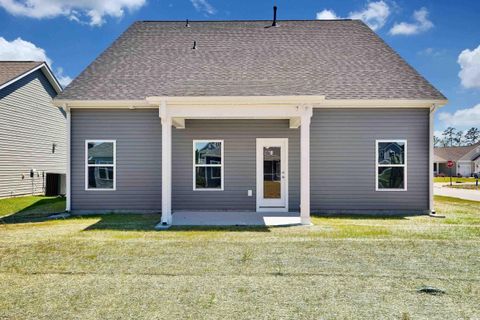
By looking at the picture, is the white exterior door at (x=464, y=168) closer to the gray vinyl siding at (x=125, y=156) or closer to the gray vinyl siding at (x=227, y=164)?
the gray vinyl siding at (x=227, y=164)

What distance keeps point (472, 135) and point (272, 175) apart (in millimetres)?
93994

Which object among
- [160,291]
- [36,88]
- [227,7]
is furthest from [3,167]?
[160,291]

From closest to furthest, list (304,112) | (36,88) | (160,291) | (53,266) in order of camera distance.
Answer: (160,291) → (53,266) → (304,112) → (36,88)

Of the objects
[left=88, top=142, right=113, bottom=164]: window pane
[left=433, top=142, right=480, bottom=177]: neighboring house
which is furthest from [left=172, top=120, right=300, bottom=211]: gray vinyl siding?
[left=433, top=142, right=480, bottom=177]: neighboring house

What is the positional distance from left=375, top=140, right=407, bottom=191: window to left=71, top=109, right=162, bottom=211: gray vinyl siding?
6.22 meters

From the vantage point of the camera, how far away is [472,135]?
281 feet

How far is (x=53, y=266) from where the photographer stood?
4.80m

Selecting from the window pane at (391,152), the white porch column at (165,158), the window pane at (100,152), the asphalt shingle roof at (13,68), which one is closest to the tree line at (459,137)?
the window pane at (391,152)

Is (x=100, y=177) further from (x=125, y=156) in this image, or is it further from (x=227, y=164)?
(x=227, y=164)

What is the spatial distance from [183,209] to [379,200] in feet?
18.3

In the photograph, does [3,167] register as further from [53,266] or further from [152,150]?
[53,266]

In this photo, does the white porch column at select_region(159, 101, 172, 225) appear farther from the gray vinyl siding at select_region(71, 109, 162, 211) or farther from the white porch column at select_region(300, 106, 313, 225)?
the white porch column at select_region(300, 106, 313, 225)

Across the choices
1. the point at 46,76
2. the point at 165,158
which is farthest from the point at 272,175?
the point at 46,76

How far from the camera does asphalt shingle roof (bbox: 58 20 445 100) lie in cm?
974
